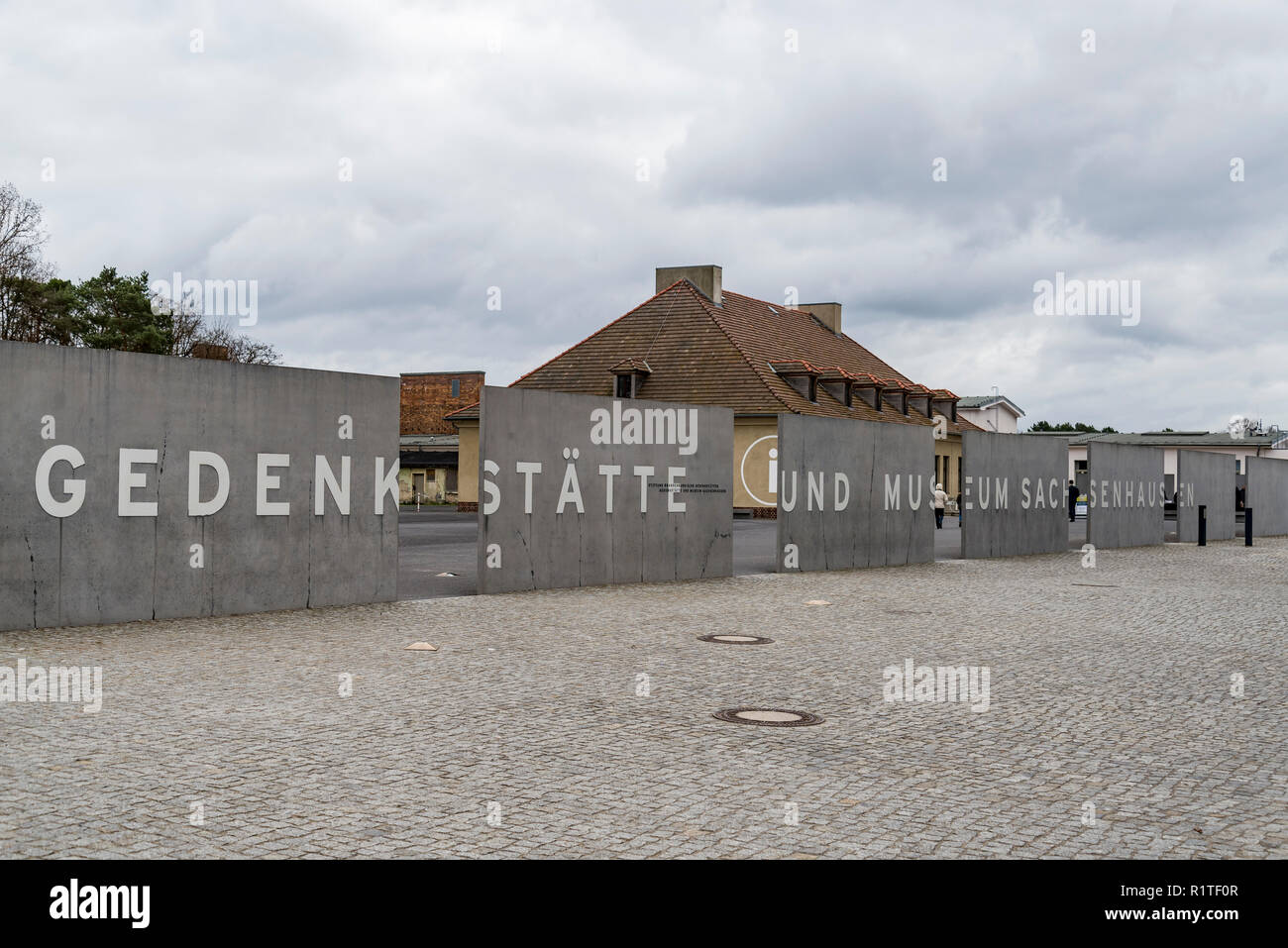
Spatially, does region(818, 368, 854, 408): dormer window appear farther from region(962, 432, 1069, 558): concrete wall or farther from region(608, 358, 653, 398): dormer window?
region(962, 432, 1069, 558): concrete wall

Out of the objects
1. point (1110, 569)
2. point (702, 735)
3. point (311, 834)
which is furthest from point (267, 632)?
point (1110, 569)

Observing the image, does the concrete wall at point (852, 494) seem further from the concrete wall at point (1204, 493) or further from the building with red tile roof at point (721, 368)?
the building with red tile roof at point (721, 368)

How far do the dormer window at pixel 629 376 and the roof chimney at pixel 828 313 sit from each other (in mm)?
18314

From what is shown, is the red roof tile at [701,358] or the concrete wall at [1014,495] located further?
the red roof tile at [701,358]

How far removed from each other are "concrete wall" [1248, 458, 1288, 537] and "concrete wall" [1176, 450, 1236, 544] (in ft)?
3.49

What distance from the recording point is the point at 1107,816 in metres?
5.73

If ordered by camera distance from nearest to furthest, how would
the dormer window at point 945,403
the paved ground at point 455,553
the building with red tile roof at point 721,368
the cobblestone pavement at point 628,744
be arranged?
the cobblestone pavement at point 628,744, the paved ground at point 455,553, the building with red tile roof at point 721,368, the dormer window at point 945,403

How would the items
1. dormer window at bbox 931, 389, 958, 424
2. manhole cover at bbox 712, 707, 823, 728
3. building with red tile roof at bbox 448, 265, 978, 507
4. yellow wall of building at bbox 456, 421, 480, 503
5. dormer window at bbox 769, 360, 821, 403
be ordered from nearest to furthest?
manhole cover at bbox 712, 707, 823, 728, building with red tile roof at bbox 448, 265, 978, 507, dormer window at bbox 769, 360, 821, 403, yellow wall of building at bbox 456, 421, 480, 503, dormer window at bbox 931, 389, 958, 424

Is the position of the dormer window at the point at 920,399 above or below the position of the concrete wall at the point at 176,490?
above

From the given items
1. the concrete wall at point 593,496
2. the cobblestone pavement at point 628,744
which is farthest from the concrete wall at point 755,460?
the cobblestone pavement at point 628,744

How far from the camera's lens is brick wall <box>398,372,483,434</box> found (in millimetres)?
85125

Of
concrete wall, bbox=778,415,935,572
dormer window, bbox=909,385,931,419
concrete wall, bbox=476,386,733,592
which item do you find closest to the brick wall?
dormer window, bbox=909,385,931,419

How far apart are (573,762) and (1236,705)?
16.8ft

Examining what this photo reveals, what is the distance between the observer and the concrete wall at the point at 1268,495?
44.0m
